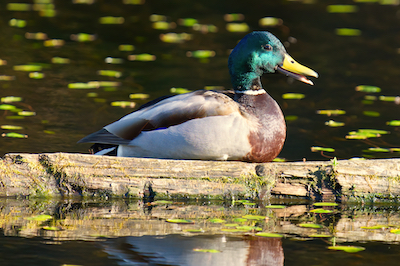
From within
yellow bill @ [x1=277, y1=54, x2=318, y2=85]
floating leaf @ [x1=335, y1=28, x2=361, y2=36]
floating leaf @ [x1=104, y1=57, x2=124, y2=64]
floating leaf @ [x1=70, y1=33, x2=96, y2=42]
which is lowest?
yellow bill @ [x1=277, y1=54, x2=318, y2=85]

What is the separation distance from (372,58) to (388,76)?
1.23 meters

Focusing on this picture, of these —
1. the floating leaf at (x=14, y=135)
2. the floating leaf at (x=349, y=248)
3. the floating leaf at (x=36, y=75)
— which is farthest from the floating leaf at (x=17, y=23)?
the floating leaf at (x=349, y=248)

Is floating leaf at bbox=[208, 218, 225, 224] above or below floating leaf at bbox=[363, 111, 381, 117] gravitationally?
below

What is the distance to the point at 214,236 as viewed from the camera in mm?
4129

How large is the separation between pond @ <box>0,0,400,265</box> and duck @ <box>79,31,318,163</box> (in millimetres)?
521

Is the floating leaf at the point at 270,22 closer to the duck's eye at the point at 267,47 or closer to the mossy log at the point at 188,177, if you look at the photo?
the duck's eye at the point at 267,47

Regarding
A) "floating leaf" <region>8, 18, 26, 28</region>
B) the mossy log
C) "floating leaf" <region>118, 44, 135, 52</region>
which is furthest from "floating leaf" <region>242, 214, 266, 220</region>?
"floating leaf" <region>8, 18, 26, 28</region>

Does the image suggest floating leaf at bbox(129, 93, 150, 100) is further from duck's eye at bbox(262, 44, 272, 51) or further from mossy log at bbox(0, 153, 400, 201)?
mossy log at bbox(0, 153, 400, 201)

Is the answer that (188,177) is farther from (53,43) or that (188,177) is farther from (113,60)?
(53,43)

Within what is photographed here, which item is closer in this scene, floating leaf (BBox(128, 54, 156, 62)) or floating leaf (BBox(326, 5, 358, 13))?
floating leaf (BBox(128, 54, 156, 62))

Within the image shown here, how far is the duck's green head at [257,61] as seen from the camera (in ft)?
17.9

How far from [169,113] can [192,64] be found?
200 inches

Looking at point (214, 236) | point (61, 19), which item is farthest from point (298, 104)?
point (61, 19)

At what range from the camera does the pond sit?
396 centimetres
